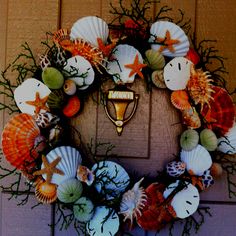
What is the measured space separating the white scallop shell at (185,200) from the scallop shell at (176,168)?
21 mm

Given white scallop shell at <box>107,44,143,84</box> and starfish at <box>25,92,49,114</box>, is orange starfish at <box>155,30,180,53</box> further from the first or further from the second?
starfish at <box>25,92,49,114</box>

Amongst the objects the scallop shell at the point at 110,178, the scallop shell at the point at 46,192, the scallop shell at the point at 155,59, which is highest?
the scallop shell at the point at 155,59

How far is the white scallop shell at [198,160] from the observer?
1089 mm

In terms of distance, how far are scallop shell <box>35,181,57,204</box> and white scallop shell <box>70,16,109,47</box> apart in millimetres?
331

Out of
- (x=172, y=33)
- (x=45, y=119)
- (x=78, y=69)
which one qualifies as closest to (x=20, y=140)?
Answer: (x=45, y=119)

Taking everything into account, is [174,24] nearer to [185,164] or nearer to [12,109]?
[185,164]

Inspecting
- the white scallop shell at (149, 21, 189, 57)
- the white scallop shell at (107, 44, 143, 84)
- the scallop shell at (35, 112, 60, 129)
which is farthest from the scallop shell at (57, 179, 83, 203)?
the white scallop shell at (149, 21, 189, 57)

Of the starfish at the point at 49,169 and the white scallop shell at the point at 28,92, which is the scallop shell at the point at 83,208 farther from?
the white scallop shell at the point at 28,92

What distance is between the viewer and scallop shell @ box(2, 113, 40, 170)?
1.07 metres

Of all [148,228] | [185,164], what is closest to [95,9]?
[185,164]

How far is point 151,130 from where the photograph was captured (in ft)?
3.77

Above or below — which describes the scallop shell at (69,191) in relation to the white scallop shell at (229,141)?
below

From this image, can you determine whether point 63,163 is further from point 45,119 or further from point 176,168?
point 176,168

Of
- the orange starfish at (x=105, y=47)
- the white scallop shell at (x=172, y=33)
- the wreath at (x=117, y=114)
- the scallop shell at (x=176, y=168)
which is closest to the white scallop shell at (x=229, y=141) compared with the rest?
the wreath at (x=117, y=114)
